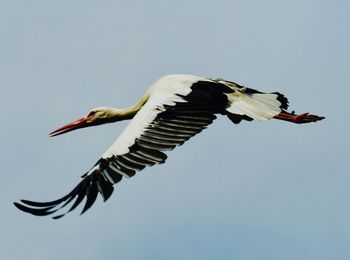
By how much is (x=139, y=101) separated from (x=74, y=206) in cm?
297

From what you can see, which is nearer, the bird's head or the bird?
the bird

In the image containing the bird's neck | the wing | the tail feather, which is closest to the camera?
the wing

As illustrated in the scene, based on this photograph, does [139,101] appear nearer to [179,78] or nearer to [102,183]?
[179,78]

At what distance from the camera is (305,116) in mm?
21297

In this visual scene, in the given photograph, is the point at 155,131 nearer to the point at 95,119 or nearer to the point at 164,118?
the point at 164,118

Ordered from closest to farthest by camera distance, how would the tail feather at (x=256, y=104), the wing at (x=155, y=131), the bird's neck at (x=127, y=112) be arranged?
1. the wing at (x=155, y=131)
2. the tail feather at (x=256, y=104)
3. the bird's neck at (x=127, y=112)

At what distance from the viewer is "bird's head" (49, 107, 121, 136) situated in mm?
21844

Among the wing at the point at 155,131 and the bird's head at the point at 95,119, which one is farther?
the bird's head at the point at 95,119

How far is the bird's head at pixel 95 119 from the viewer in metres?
21.8

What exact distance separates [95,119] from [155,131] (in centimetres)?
303

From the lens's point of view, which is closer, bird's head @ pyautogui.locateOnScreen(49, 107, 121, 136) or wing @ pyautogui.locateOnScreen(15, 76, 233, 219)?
wing @ pyautogui.locateOnScreen(15, 76, 233, 219)

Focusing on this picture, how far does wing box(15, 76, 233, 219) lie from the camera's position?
18.7m

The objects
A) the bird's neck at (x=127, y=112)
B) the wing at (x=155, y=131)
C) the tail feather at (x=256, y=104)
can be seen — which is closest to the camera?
the wing at (x=155, y=131)

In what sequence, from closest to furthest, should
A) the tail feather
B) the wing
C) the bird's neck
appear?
the wing < the tail feather < the bird's neck
